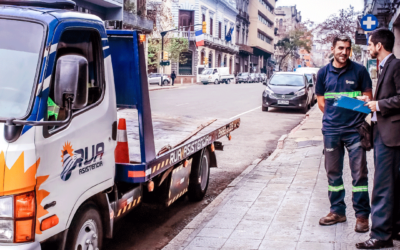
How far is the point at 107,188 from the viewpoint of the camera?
407 cm

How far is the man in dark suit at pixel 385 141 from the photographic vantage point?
419 cm

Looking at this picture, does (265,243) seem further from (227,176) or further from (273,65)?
(273,65)

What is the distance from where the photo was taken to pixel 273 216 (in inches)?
221

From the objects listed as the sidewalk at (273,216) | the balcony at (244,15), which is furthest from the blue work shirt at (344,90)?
the balcony at (244,15)

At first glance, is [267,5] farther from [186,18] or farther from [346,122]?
[346,122]

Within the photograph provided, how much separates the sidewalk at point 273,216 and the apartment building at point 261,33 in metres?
84.3

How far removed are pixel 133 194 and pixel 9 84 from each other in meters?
1.82

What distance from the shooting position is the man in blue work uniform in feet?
15.9

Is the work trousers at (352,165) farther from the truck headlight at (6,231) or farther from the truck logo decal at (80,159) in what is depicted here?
the truck headlight at (6,231)

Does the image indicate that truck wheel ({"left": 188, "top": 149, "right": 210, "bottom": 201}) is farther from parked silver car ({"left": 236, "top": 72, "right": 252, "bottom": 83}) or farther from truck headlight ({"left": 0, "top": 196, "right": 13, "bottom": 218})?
parked silver car ({"left": 236, "top": 72, "right": 252, "bottom": 83})

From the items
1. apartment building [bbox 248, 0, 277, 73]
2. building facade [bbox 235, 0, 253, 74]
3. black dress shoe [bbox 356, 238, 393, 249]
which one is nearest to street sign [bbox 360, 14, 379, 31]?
black dress shoe [bbox 356, 238, 393, 249]

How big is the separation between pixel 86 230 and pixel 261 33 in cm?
9707

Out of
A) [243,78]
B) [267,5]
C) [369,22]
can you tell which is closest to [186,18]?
[243,78]

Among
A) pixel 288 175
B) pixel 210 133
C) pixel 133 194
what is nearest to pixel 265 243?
pixel 133 194
